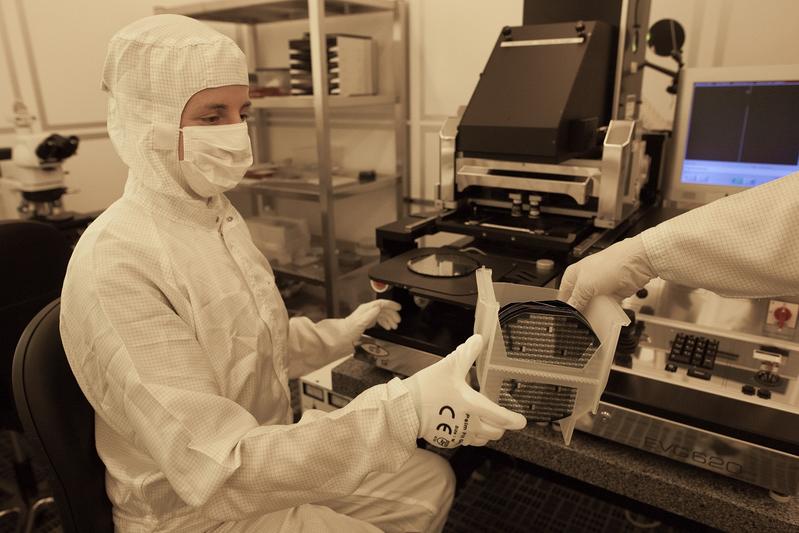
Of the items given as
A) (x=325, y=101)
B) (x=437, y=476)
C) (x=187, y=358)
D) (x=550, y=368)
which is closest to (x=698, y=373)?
(x=550, y=368)

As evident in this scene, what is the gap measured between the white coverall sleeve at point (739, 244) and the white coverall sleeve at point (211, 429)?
18.2 inches

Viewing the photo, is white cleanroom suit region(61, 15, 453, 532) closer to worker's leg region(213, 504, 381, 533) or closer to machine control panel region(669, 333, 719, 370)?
worker's leg region(213, 504, 381, 533)

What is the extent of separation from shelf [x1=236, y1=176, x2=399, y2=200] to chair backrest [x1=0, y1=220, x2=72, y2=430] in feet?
3.28

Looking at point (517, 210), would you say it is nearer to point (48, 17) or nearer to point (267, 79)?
point (267, 79)

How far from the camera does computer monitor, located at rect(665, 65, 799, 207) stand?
3.87ft

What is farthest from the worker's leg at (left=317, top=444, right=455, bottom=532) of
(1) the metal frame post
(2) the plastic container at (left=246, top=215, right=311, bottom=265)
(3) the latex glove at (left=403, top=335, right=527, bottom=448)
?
(2) the plastic container at (left=246, top=215, right=311, bottom=265)

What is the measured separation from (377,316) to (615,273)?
482mm

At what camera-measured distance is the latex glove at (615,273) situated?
0.86m

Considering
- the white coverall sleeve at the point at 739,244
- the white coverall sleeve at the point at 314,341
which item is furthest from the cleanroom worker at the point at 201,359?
the white coverall sleeve at the point at 739,244

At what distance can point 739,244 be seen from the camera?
2.54ft

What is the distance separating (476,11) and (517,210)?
1092mm

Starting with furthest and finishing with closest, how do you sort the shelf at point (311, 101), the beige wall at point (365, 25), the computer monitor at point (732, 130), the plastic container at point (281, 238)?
the plastic container at point (281, 238), the shelf at point (311, 101), the beige wall at point (365, 25), the computer monitor at point (732, 130)

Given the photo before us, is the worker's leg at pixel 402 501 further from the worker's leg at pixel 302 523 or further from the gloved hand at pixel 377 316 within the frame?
the gloved hand at pixel 377 316

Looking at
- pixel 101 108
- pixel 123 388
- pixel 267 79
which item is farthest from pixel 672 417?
pixel 101 108
